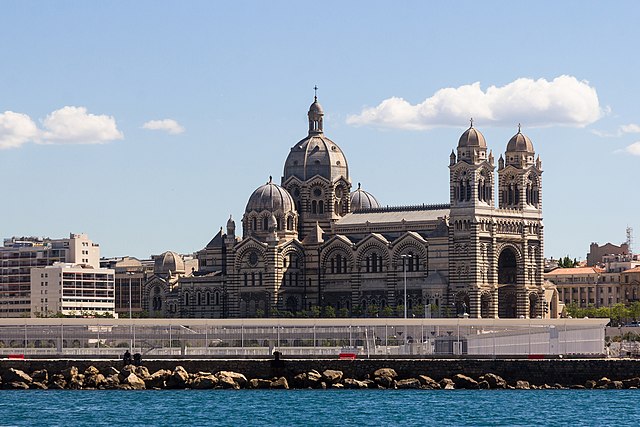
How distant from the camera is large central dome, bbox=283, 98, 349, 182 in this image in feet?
585

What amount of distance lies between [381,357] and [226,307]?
281 feet

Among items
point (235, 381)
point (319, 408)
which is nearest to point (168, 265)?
point (235, 381)

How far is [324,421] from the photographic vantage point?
238 ft

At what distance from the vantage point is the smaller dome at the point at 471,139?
16138cm

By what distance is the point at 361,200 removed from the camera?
606 feet

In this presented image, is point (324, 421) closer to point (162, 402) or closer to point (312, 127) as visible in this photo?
point (162, 402)

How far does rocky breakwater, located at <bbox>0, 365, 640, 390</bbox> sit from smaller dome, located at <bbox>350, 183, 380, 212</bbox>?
9844 centimetres

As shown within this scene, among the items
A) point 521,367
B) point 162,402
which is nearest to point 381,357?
point 521,367

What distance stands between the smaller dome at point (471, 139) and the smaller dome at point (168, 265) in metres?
37.0

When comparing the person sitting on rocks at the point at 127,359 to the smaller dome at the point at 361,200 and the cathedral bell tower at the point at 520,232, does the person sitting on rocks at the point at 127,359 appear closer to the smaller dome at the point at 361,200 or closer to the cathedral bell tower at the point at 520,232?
the cathedral bell tower at the point at 520,232

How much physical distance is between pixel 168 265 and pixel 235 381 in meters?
101

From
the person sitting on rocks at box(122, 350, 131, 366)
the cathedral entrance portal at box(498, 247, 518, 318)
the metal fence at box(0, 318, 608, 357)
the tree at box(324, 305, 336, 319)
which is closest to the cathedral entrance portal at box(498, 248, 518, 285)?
the cathedral entrance portal at box(498, 247, 518, 318)

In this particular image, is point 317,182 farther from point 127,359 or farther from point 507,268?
point 127,359

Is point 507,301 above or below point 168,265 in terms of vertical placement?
below
